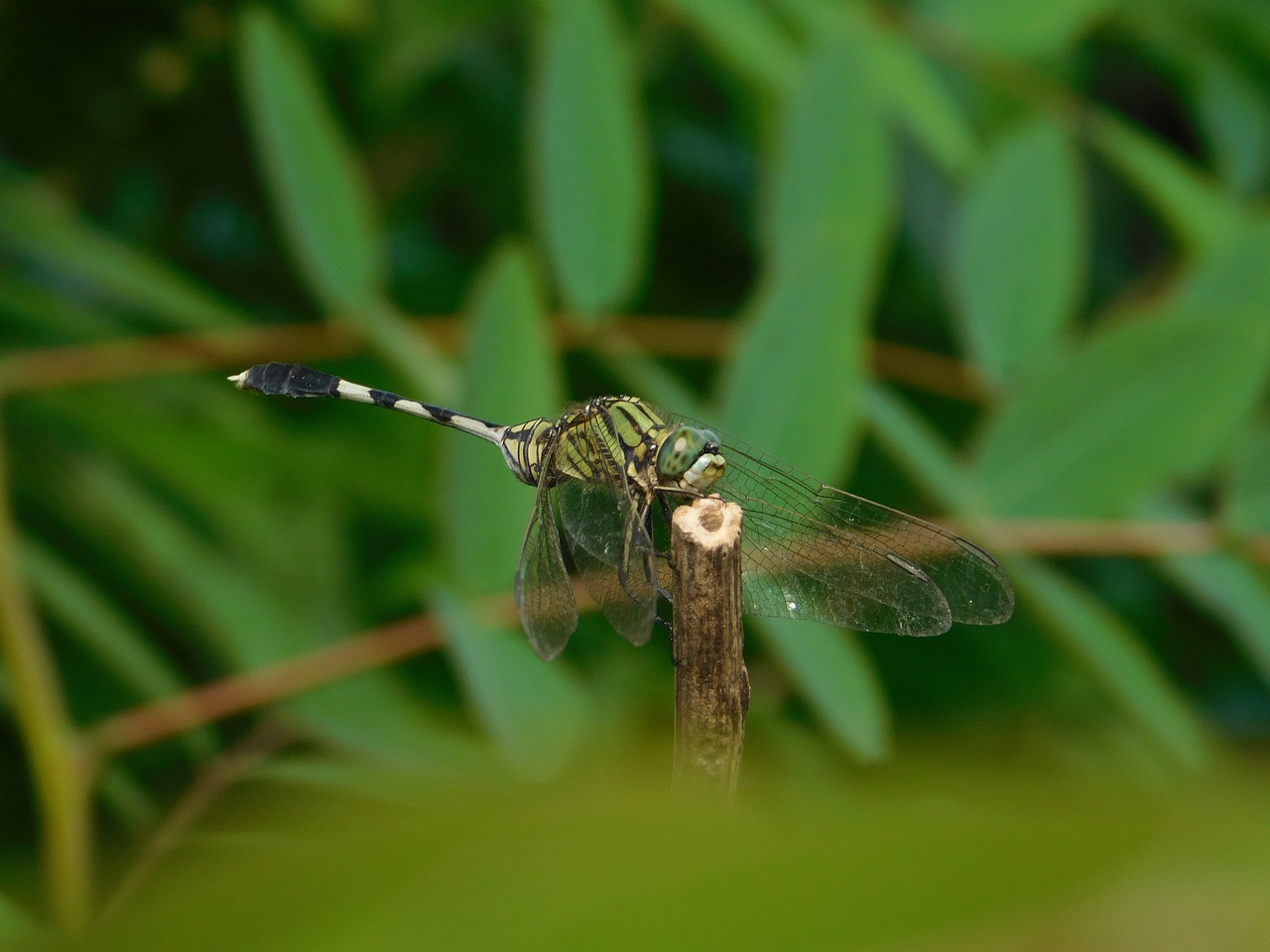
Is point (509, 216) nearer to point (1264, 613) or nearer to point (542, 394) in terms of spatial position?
point (542, 394)

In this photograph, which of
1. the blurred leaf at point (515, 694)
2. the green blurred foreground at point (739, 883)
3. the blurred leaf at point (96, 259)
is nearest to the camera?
the green blurred foreground at point (739, 883)

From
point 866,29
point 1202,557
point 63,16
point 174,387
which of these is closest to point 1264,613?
point 1202,557

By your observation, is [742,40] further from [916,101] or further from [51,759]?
[51,759]

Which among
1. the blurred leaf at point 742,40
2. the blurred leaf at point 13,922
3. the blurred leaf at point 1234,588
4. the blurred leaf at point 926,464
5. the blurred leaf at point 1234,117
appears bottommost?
the blurred leaf at point 13,922

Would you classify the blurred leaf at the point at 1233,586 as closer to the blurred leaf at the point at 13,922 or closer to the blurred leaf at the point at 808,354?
the blurred leaf at the point at 808,354

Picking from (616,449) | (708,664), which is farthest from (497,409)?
(708,664)

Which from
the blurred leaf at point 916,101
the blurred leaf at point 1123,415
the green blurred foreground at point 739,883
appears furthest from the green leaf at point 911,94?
the green blurred foreground at point 739,883
